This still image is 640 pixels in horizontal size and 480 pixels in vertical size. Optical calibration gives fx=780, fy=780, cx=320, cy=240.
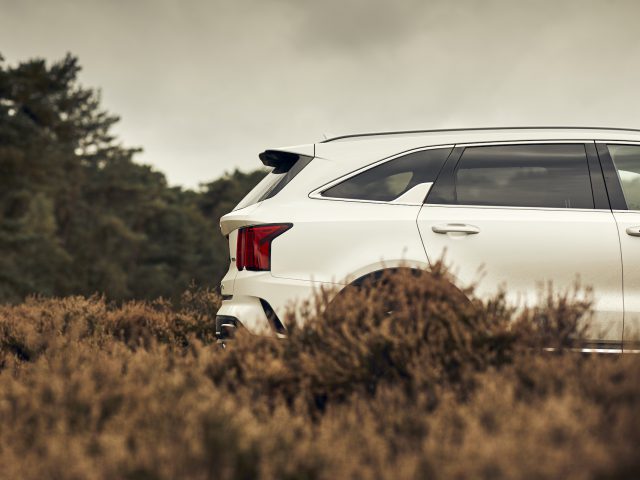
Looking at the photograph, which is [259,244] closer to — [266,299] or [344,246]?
[266,299]

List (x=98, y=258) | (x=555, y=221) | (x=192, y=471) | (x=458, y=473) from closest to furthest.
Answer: (x=458, y=473) < (x=192, y=471) < (x=555, y=221) < (x=98, y=258)

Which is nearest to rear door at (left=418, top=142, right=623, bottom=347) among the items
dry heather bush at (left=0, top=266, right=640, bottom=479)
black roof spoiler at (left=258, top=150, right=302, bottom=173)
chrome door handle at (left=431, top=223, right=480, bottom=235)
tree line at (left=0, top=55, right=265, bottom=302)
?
chrome door handle at (left=431, top=223, right=480, bottom=235)

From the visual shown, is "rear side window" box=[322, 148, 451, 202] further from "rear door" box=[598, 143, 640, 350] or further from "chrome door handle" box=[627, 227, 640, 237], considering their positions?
"chrome door handle" box=[627, 227, 640, 237]

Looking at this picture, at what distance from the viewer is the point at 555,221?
5156 millimetres

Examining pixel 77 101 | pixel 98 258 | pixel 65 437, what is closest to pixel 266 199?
pixel 65 437

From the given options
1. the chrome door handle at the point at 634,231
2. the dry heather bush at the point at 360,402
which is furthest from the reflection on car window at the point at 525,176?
the dry heather bush at the point at 360,402

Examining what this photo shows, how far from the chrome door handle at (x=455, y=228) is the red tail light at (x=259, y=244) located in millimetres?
964

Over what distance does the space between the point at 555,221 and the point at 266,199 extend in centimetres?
195

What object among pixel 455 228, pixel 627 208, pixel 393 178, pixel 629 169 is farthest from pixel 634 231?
pixel 393 178

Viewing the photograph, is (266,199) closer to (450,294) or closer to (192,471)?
(450,294)

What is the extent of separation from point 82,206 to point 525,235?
167 feet

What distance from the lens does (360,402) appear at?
11.8 ft

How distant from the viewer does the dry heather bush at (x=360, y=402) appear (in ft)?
9.57

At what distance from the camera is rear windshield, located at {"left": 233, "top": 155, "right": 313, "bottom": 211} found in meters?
5.43
